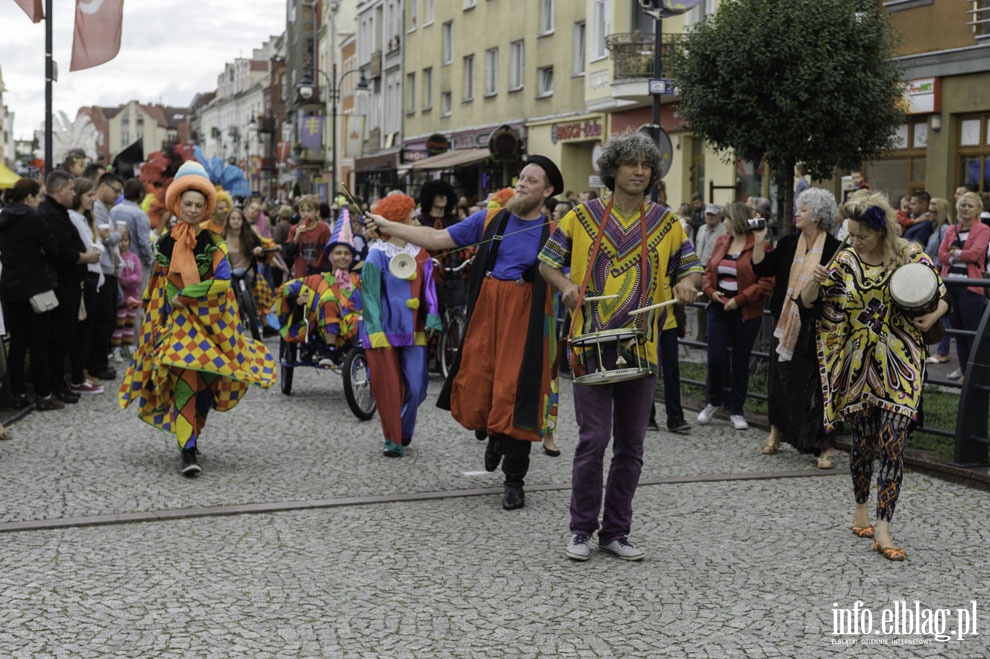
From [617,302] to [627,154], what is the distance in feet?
2.16

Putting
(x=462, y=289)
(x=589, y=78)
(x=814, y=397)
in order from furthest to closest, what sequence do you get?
(x=589, y=78)
(x=462, y=289)
(x=814, y=397)

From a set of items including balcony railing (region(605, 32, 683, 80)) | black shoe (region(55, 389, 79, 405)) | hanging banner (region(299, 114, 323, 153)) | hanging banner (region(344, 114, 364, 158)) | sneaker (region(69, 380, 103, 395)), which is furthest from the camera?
hanging banner (region(299, 114, 323, 153))

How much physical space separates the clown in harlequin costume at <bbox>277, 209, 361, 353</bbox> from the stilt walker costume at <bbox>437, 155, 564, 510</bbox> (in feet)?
14.5

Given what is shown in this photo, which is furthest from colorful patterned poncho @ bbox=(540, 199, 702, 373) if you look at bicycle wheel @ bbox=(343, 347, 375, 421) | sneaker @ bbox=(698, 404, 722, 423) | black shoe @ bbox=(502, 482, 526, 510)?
bicycle wheel @ bbox=(343, 347, 375, 421)

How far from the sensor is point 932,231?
1480 cm

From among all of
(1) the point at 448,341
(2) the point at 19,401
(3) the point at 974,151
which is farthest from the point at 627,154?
(3) the point at 974,151

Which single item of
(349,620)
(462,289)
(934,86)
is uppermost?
(934,86)

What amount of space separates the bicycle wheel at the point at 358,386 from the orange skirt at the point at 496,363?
10.9 feet

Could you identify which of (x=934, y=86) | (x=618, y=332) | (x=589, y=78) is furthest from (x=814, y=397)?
(x=589, y=78)

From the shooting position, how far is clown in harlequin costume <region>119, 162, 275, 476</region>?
27.5ft

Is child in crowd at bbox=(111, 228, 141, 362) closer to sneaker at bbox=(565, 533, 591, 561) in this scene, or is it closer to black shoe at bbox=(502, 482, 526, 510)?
black shoe at bbox=(502, 482, 526, 510)

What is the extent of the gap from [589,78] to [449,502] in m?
27.1

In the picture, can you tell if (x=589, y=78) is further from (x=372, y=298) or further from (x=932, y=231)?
(x=372, y=298)

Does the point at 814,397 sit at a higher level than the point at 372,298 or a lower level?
lower
